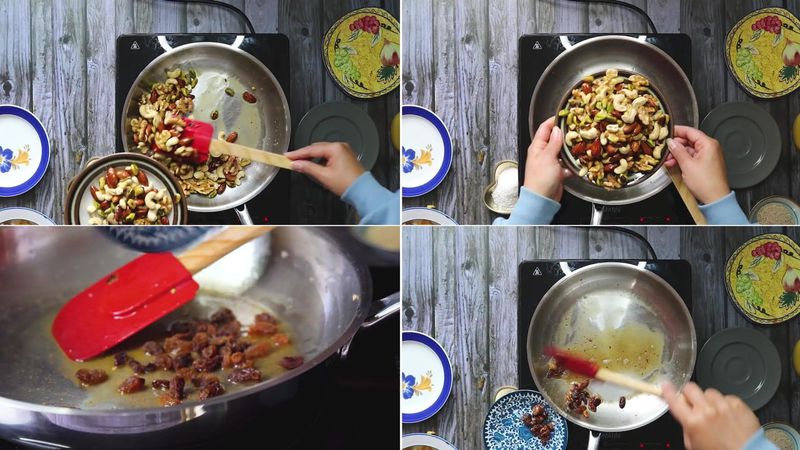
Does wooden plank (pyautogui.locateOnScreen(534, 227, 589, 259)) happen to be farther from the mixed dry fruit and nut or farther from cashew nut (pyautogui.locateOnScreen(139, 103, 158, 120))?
cashew nut (pyautogui.locateOnScreen(139, 103, 158, 120))

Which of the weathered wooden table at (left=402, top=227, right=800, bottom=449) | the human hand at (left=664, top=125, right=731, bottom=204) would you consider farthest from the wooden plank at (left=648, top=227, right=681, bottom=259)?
the human hand at (left=664, top=125, right=731, bottom=204)

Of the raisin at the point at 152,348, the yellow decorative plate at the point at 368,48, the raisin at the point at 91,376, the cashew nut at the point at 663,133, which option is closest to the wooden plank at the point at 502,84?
the yellow decorative plate at the point at 368,48

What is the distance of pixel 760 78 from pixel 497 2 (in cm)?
62

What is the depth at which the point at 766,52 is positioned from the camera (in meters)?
1.58

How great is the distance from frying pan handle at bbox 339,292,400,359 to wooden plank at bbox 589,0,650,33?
76 centimetres

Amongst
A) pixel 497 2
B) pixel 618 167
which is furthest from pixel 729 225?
pixel 497 2

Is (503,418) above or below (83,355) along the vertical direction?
below

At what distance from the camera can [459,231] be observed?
5.16 ft

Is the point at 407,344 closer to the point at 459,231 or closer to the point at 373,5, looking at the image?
the point at 459,231

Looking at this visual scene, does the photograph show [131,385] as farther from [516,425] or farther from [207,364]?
[516,425]

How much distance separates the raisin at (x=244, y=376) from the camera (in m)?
1.57

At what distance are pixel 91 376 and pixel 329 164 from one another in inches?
28.6

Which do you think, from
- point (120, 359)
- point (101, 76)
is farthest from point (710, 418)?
point (101, 76)

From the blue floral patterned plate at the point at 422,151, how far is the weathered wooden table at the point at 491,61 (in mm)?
18
